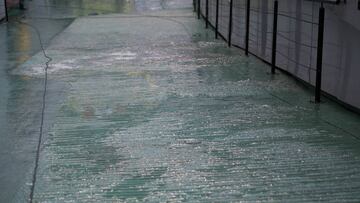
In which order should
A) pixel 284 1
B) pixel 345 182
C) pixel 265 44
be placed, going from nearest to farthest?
pixel 345 182 < pixel 284 1 < pixel 265 44

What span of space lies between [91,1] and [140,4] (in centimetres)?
323

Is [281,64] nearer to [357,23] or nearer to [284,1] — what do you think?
[284,1]

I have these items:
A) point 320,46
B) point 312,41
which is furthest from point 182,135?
point 312,41

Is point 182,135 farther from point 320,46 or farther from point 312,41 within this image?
point 312,41

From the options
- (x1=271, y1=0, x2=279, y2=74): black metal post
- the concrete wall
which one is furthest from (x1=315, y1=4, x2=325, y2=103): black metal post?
(x1=271, y1=0, x2=279, y2=74): black metal post

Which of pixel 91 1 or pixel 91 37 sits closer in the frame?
pixel 91 37

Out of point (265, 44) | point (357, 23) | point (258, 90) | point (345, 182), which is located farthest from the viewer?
point (265, 44)

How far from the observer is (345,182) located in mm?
4336

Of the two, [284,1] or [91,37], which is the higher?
[284,1]

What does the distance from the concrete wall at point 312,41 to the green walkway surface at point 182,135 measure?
25 centimetres

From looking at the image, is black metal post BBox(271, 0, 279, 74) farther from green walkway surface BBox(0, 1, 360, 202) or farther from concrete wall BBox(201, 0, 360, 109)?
green walkway surface BBox(0, 1, 360, 202)

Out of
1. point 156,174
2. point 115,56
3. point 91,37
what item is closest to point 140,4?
point 91,37

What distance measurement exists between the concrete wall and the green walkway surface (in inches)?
9.8

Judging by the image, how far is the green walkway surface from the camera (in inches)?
168
